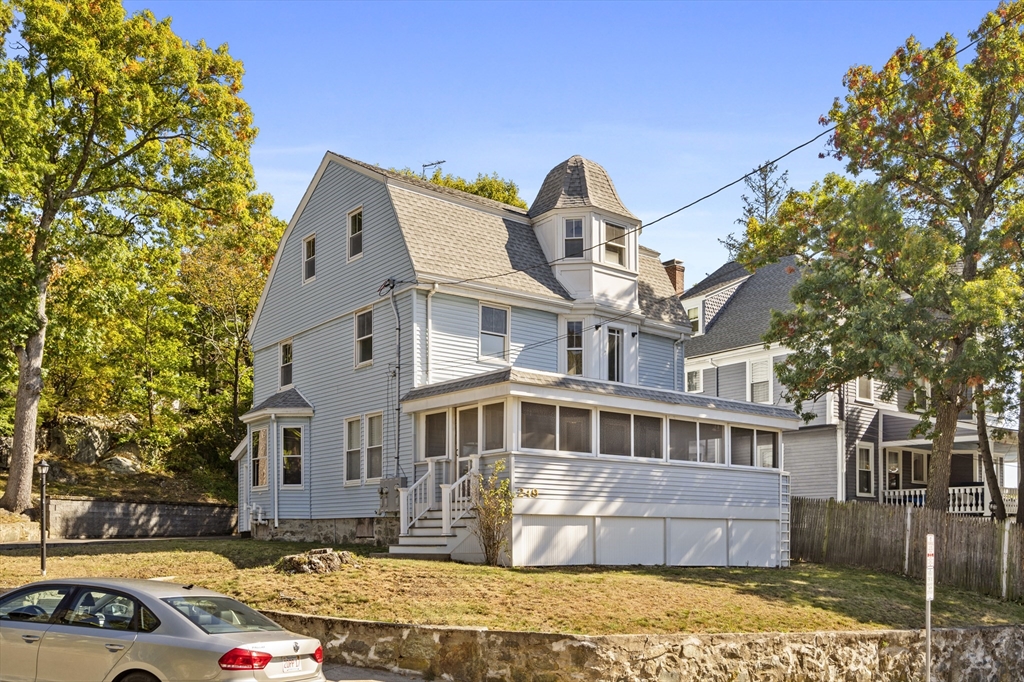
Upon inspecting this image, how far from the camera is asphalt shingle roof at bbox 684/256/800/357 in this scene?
3516 centimetres

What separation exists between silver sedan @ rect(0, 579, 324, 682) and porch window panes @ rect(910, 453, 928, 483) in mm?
30079

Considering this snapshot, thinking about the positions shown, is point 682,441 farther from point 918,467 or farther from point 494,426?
point 918,467

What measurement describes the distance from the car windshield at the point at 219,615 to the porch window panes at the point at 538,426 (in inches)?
402

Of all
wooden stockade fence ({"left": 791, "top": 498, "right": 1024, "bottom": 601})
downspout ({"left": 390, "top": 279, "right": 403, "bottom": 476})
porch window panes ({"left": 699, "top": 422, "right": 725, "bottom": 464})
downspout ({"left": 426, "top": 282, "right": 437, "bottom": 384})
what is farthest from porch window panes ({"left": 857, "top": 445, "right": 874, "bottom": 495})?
downspout ({"left": 390, "top": 279, "right": 403, "bottom": 476})

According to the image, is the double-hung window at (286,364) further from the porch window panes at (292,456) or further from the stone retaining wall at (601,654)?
the stone retaining wall at (601,654)

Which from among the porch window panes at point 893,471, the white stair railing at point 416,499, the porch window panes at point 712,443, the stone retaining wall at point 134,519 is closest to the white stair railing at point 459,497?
the white stair railing at point 416,499

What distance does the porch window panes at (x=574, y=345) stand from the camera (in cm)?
2695

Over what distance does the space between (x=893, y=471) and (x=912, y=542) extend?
462 inches

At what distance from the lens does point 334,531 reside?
25922 mm

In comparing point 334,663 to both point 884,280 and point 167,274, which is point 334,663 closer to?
point 884,280

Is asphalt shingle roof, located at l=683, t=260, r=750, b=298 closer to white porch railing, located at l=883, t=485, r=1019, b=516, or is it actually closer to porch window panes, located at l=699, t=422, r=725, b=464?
white porch railing, located at l=883, t=485, r=1019, b=516

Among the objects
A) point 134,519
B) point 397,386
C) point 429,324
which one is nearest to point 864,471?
point 429,324

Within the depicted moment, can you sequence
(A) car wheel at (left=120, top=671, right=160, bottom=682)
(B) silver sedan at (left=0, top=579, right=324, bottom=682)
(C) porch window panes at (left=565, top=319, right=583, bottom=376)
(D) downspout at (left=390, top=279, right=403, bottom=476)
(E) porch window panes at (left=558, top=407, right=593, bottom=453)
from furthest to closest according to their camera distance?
(C) porch window panes at (left=565, top=319, right=583, bottom=376)
(D) downspout at (left=390, top=279, right=403, bottom=476)
(E) porch window panes at (left=558, top=407, right=593, bottom=453)
(A) car wheel at (left=120, top=671, right=160, bottom=682)
(B) silver sedan at (left=0, top=579, right=324, bottom=682)

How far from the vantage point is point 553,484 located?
2005cm
